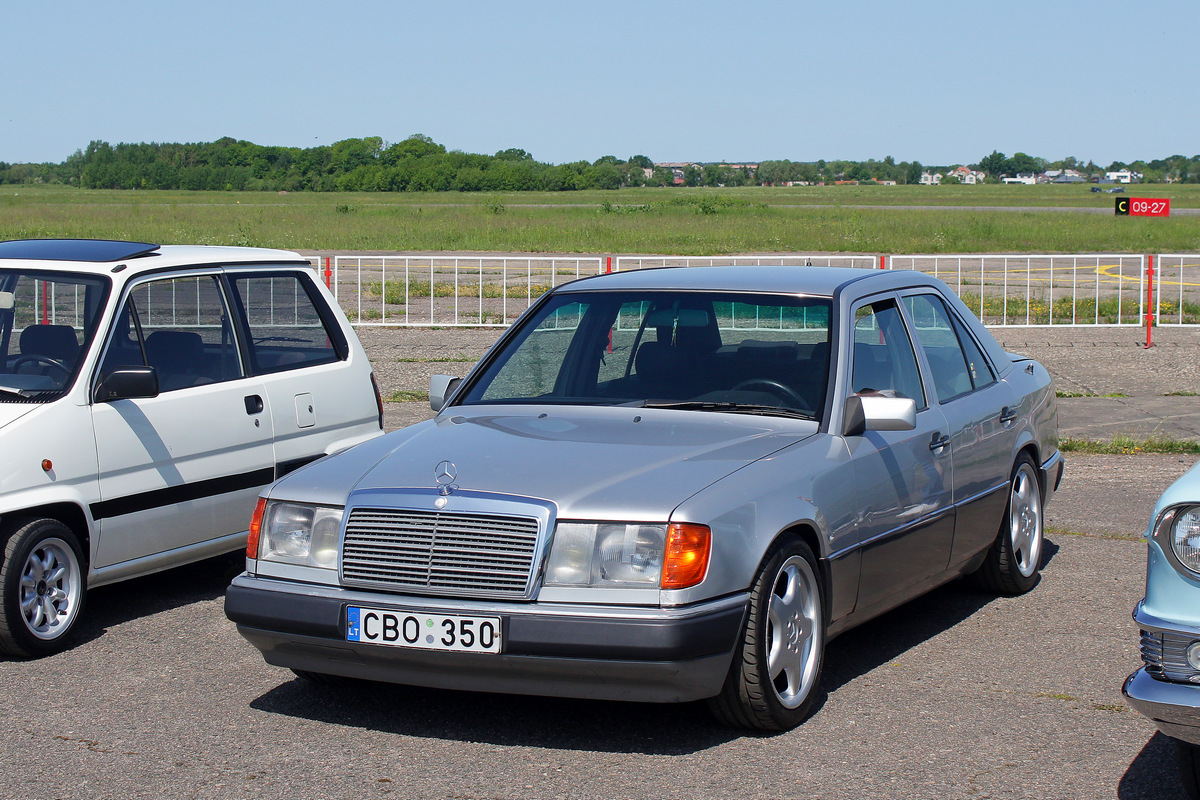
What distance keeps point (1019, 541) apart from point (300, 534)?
12.3 feet

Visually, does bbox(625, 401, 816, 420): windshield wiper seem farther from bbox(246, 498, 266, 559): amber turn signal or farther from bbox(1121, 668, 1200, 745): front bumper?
bbox(1121, 668, 1200, 745): front bumper

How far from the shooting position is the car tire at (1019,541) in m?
6.33

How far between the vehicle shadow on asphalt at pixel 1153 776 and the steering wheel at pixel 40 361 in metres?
4.56

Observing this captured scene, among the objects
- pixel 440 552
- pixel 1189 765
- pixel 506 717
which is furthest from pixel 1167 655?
pixel 506 717

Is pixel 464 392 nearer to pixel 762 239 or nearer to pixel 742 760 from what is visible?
pixel 742 760

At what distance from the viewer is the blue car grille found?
3326 mm

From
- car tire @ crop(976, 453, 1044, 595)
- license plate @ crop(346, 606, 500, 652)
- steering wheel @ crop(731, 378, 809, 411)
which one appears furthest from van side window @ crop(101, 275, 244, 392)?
car tire @ crop(976, 453, 1044, 595)

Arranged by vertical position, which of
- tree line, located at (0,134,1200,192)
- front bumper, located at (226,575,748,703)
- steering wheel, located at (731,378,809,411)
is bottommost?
front bumper, located at (226,575,748,703)

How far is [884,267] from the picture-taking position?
1530 cm

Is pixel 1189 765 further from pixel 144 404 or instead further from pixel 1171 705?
pixel 144 404

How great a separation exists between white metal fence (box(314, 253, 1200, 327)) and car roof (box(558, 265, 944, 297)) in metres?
9.84

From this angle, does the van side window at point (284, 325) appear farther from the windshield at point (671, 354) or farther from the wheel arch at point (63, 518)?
the windshield at point (671, 354)

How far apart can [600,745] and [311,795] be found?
0.98 metres

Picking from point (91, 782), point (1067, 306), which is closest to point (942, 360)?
point (91, 782)
